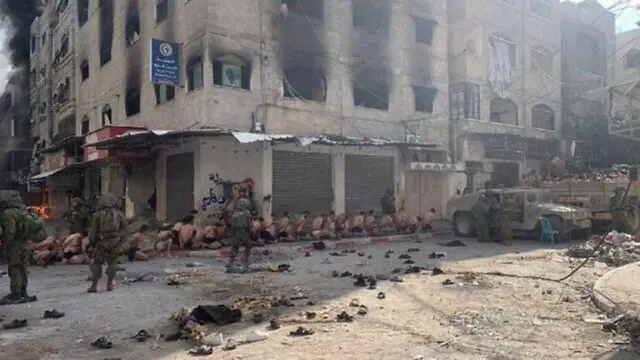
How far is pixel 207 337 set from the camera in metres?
5.15

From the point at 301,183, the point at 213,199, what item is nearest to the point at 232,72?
the point at 213,199

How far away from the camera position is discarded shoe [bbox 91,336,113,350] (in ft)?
16.5

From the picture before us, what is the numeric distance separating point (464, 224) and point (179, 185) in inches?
361

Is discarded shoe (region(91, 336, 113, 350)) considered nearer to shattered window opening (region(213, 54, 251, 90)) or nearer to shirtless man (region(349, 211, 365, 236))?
shattered window opening (region(213, 54, 251, 90))

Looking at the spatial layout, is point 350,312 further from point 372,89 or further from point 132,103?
point 132,103

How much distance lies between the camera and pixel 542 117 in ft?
87.7

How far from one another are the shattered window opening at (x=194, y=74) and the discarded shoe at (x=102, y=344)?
11034mm

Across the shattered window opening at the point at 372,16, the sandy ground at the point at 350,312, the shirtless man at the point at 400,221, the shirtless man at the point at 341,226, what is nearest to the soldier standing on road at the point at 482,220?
the shirtless man at the point at 400,221

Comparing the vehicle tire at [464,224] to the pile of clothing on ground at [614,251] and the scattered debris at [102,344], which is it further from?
the scattered debris at [102,344]

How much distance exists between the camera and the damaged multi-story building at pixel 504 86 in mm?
22203

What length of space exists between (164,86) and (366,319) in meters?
13.9

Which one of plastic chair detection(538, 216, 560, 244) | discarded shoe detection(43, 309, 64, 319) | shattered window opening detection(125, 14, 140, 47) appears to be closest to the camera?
discarded shoe detection(43, 309, 64, 319)

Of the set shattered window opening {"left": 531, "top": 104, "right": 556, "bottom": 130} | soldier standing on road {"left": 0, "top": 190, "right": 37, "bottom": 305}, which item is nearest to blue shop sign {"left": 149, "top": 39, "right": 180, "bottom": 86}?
soldier standing on road {"left": 0, "top": 190, "right": 37, "bottom": 305}

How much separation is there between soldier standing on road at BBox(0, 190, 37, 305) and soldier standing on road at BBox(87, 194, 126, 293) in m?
0.90
